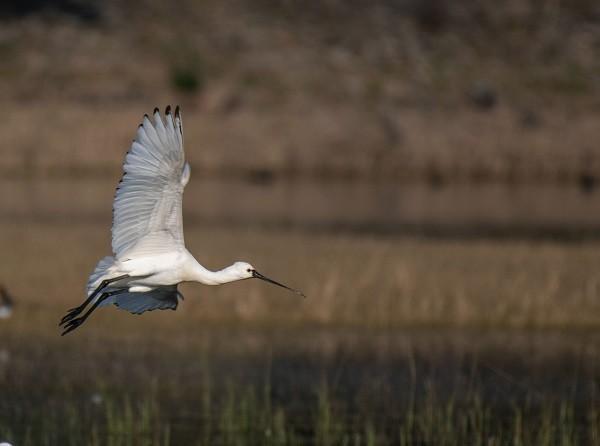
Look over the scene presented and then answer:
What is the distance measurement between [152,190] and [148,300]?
1073mm

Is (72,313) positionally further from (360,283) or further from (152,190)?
(360,283)

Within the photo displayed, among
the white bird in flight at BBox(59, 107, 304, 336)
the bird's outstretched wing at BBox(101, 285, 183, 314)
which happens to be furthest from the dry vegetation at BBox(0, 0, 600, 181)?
the white bird in flight at BBox(59, 107, 304, 336)

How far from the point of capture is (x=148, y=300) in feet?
36.8

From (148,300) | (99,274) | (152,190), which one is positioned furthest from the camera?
(148,300)

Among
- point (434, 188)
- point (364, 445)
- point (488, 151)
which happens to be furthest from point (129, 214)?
point (488, 151)

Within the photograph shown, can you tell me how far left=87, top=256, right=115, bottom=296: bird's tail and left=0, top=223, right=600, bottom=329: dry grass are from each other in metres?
6.90

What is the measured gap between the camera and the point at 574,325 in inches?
719

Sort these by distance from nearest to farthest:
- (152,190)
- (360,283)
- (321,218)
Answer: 1. (152,190)
2. (360,283)
3. (321,218)

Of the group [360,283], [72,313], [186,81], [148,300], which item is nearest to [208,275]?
[148,300]

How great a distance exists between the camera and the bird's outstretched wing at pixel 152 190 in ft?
33.8

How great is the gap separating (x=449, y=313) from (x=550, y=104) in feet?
106

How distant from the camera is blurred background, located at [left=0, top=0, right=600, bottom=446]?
550 inches

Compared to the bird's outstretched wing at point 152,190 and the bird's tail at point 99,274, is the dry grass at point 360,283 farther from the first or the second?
the bird's outstretched wing at point 152,190

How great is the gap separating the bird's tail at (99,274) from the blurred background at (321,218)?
59.4 inches
